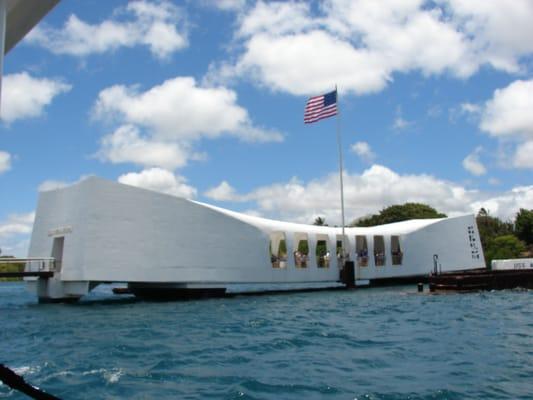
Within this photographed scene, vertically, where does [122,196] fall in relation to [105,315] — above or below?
above

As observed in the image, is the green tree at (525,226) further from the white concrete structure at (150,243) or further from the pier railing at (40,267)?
the pier railing at (40,267)

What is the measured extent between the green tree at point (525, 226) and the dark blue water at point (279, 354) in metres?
40.9

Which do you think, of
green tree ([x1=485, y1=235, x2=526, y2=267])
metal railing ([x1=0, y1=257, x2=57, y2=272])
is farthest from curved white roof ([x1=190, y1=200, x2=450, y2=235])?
green tree ([x1=485, y1=235, x2=526, y2=267])

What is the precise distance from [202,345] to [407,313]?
22.4ft

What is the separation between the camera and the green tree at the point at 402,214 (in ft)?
194

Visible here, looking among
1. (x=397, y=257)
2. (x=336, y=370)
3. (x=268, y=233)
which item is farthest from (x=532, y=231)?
(x=336, y=370)

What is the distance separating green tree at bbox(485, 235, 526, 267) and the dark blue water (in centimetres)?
3637

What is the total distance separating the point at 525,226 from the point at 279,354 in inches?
1974

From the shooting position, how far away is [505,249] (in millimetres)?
48844

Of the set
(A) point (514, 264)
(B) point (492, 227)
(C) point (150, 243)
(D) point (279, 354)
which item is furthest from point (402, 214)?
(D) point (279, 354)

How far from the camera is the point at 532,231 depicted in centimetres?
5156

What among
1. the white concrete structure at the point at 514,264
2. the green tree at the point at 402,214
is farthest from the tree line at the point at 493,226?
the white concrete structure at the point at 514,264

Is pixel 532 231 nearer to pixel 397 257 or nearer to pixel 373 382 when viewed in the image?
pixel 397 257

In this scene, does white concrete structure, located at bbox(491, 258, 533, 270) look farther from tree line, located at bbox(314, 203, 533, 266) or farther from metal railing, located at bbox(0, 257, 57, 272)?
metal railing, located at bbox(0, 257, 57, 272)
